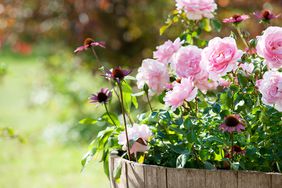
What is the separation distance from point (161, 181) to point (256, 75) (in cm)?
49

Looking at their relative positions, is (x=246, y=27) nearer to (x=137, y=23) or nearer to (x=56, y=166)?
(x=137, y=23)

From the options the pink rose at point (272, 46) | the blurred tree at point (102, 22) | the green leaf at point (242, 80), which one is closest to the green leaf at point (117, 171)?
the green leaf at point (242, 80)

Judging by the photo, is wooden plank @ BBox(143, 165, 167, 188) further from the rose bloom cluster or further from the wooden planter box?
the rose bloom cluster

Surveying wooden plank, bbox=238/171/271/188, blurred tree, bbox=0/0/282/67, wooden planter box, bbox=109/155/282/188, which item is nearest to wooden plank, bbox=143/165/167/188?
wooden planter box, bbox=109/155/282/188

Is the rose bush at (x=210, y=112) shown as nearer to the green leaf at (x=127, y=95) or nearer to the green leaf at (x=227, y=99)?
the green leaf at (x=227, y=99)

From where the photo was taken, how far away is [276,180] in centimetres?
165

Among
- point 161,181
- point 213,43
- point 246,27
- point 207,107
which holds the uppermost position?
point 246,27

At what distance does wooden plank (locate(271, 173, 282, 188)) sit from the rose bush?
12cm

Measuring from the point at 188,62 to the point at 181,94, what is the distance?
0.43 ft

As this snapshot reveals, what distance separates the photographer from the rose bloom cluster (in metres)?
1.72

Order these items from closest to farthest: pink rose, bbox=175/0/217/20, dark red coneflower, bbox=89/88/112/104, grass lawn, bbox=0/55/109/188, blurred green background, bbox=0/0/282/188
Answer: dark red coneflower, bbox=89/88/112/104 < pink rose, bbox=175/0/217/20 < grass lawn, bbox=0/55/109/188 < blurred green background, bbox=0/0/282/188

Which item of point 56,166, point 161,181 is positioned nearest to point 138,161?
point 161,181

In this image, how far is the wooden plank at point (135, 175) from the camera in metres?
1.81

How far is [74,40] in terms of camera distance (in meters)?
5.81
